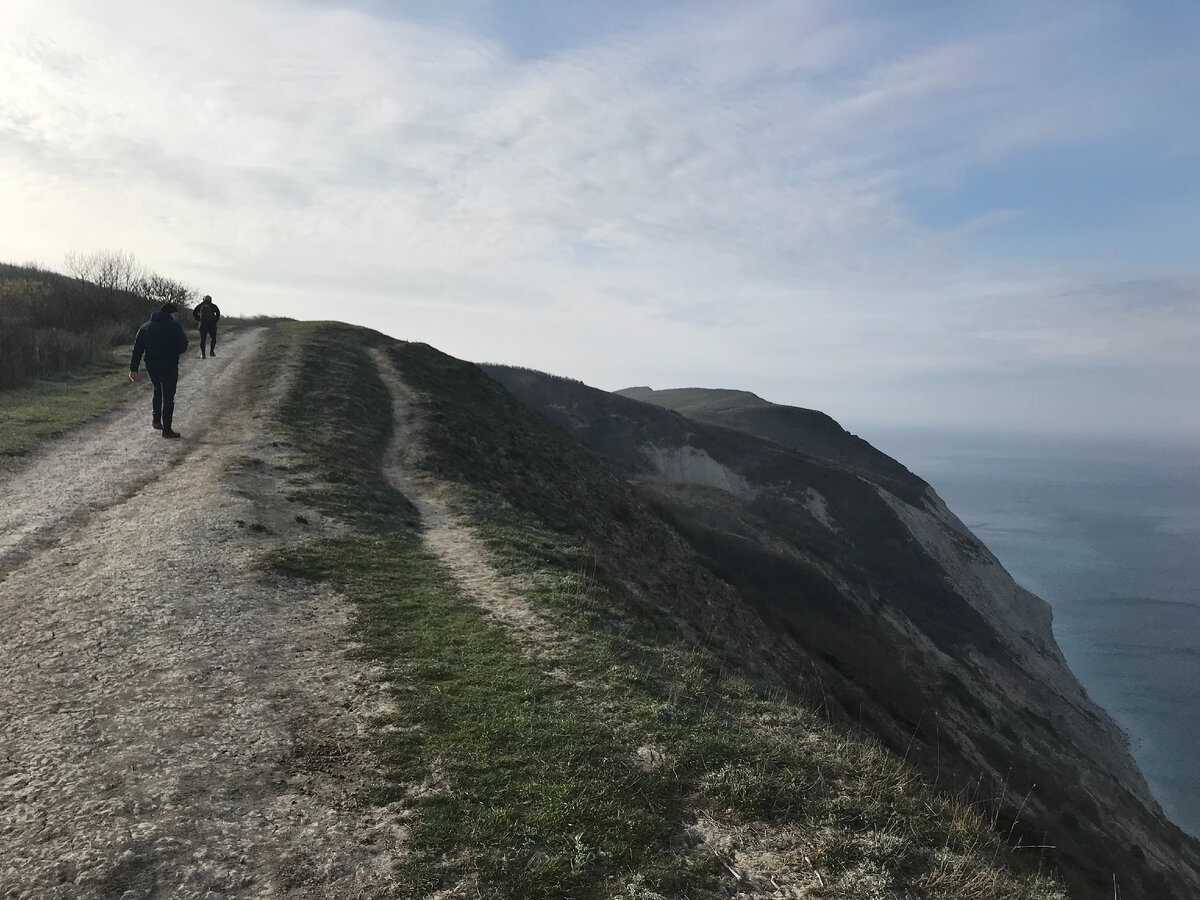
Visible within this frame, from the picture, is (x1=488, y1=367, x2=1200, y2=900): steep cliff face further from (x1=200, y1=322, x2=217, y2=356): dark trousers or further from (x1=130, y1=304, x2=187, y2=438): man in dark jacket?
(x1=200, y1=322, x2=217, y2=356): dark trousers

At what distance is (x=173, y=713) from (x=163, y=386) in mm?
16190

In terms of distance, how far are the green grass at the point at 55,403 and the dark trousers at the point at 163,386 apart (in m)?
2.64

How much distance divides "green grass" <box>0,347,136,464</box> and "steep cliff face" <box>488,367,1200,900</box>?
24142 millimetres

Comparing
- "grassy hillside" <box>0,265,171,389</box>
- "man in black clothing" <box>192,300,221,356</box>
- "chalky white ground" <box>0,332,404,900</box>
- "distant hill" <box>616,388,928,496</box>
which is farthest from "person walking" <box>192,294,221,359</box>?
"distant hill" <box>616,388,928,496</box>

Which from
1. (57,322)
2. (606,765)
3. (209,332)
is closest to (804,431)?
(209,332)

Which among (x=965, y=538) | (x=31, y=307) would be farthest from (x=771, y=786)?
(x=965, y=538)

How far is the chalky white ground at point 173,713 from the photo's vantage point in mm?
5359

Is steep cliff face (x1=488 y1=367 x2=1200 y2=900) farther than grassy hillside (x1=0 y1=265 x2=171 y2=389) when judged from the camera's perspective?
Yes

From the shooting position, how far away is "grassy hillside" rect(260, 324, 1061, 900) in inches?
231

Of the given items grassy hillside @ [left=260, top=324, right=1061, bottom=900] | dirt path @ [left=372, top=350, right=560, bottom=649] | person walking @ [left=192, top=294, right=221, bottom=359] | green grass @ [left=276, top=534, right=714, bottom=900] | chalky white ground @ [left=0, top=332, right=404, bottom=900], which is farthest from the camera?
person walking @ [left=192, top=294, right=221, bottom=359]

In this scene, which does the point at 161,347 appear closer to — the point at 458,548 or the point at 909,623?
the point at 458,548

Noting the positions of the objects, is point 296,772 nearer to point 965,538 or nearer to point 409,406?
A: point 409,406

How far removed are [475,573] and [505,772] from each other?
7.29m

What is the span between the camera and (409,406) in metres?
32.4
